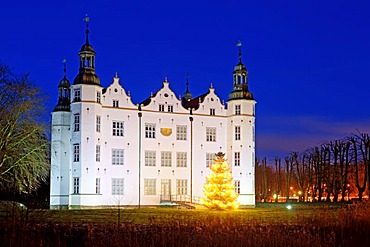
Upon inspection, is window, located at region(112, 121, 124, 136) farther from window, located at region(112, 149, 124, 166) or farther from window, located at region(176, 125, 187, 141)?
window, located at region(176, 125, 187, 141)

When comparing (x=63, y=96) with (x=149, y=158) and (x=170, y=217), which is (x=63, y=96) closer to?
(x=149, y=158)

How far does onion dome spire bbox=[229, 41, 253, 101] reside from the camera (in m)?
47.4

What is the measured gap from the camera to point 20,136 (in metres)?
33.5

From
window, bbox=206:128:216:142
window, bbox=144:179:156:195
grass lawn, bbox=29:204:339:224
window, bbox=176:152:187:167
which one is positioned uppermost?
window, bbox=206:128:216:142

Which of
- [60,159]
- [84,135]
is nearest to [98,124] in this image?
[84,135]

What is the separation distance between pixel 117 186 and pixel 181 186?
5323 mm

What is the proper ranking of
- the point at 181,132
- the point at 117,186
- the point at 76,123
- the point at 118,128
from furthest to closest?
the point at 181,132 → the point at 118,128 → the point at 117,186 → the point at 76,123

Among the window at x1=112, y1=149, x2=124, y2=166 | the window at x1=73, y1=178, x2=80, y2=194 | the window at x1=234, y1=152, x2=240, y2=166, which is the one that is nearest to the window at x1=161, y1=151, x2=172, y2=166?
the window at x1=112, y1=149, x2=124, y2=166

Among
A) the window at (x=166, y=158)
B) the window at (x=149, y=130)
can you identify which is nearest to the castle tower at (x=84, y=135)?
the window at (x=149, y=130)

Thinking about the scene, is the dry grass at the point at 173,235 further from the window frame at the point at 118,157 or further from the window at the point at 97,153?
the window frame at the point at 118,157

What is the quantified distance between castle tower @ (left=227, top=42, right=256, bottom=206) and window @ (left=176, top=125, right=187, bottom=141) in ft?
12.4

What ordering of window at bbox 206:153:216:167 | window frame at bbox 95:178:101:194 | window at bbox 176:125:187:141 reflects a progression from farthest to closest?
window at bbox 206:153:216:167 → window at bbox 176:125:187:141 → window frame at bbox 95:178:101:194

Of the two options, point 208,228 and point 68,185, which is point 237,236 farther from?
point 68,185

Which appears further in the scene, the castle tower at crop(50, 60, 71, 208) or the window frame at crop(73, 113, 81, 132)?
the castle tower at crop(50, 60, 71, 208)
